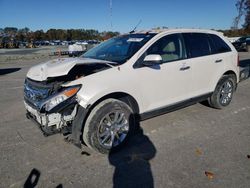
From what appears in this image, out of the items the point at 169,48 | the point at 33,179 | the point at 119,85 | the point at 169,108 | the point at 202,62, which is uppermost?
the point at 169,48

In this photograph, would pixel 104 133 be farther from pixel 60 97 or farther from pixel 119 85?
pixel 60 97

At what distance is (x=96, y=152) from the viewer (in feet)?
11.9

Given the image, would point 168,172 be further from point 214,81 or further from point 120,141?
point 214,81

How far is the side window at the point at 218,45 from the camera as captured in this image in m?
5.09

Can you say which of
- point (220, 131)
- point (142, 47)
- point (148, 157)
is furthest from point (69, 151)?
point (220, 131)

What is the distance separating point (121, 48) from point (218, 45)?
7.68ft

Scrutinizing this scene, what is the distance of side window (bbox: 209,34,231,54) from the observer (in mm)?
5088

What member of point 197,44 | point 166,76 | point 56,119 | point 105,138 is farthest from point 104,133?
point 197,44

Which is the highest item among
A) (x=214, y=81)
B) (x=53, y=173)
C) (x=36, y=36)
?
(x=36, y=36)

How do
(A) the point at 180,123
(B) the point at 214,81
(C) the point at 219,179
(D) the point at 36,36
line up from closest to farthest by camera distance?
(C) the point at 219,179
(A) the point at 180,123
(B) the point at 214,81
(D) the point at 36,36

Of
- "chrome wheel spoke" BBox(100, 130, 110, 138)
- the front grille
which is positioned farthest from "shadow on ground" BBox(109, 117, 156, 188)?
the front grille

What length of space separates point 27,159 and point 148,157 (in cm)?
179

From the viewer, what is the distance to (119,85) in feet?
11.4

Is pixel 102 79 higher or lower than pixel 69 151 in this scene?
higher
